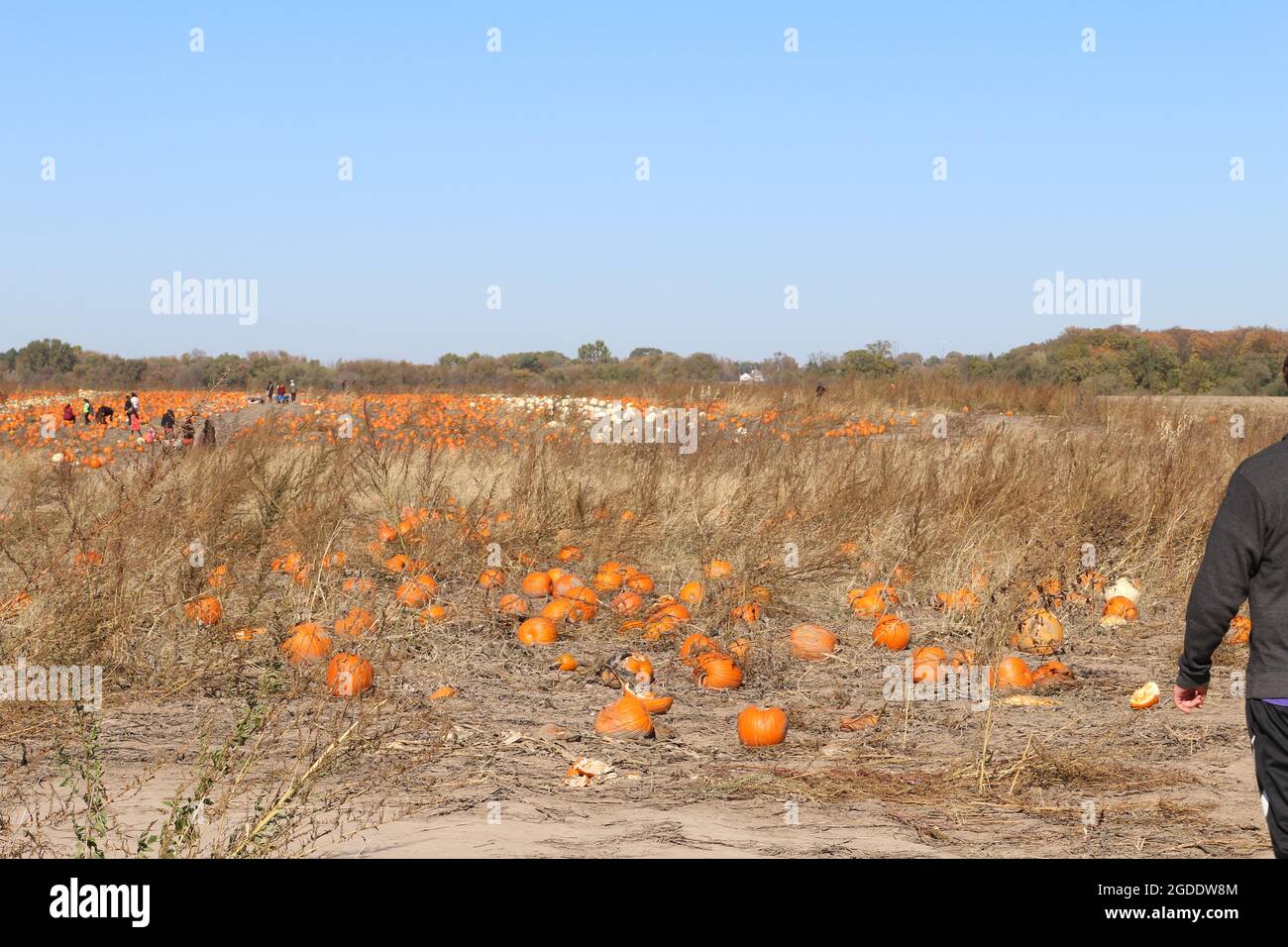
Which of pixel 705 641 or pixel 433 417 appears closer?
pixel 705 641

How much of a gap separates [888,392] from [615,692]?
14.6 metres

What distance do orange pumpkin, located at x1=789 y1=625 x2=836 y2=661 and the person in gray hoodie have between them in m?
3.08

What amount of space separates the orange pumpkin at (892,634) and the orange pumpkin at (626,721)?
180 centimetres

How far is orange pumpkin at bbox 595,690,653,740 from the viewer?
4.57 m

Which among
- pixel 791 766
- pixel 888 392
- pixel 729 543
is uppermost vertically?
pixel 888 392

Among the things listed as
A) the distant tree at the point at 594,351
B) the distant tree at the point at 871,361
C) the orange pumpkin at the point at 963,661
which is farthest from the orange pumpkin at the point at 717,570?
the distant tree at the point at 594,351

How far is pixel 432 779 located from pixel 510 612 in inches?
93.7

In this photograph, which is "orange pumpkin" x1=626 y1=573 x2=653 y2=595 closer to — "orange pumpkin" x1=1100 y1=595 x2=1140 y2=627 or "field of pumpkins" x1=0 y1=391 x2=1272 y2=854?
"field of pumpkins" x1=0 y1=391 x2=1272 y2=854

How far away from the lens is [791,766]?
4227mm
